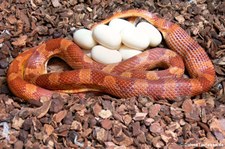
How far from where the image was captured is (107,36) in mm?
4316

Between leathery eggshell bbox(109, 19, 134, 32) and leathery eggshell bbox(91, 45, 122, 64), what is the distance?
10.5 inches

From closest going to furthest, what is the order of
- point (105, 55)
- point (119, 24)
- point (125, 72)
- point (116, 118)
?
1. point (116, 118)
2. point (125, 72)
3. point (105, 55)
4. point (119, 24)

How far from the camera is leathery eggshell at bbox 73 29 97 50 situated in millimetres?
4482

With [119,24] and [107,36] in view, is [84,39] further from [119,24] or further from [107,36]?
[119,24]

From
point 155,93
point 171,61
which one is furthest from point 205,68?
point 155,93

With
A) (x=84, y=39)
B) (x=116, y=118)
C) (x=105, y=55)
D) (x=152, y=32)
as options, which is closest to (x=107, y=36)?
(x=105, y=55)

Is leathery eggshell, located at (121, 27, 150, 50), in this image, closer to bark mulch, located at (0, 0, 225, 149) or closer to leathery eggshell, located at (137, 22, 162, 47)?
leathery eggshell, located at (137, 22, 162, 47)


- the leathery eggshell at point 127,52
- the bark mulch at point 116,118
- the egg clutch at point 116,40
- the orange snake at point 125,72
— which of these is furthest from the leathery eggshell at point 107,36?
the bark mulch at point 116,118

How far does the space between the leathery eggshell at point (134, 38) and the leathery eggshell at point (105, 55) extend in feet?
0.55

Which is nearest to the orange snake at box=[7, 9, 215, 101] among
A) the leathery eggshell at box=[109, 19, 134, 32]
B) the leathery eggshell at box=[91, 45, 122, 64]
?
the leathery eggshell at box=[91, 45, 122, 64]

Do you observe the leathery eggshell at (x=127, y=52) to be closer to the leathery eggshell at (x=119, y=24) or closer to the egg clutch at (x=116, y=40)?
the egg clutch at (x=116, y=40)

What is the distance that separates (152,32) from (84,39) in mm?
766

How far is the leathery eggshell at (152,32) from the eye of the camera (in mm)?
4508

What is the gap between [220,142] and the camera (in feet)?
11.6
